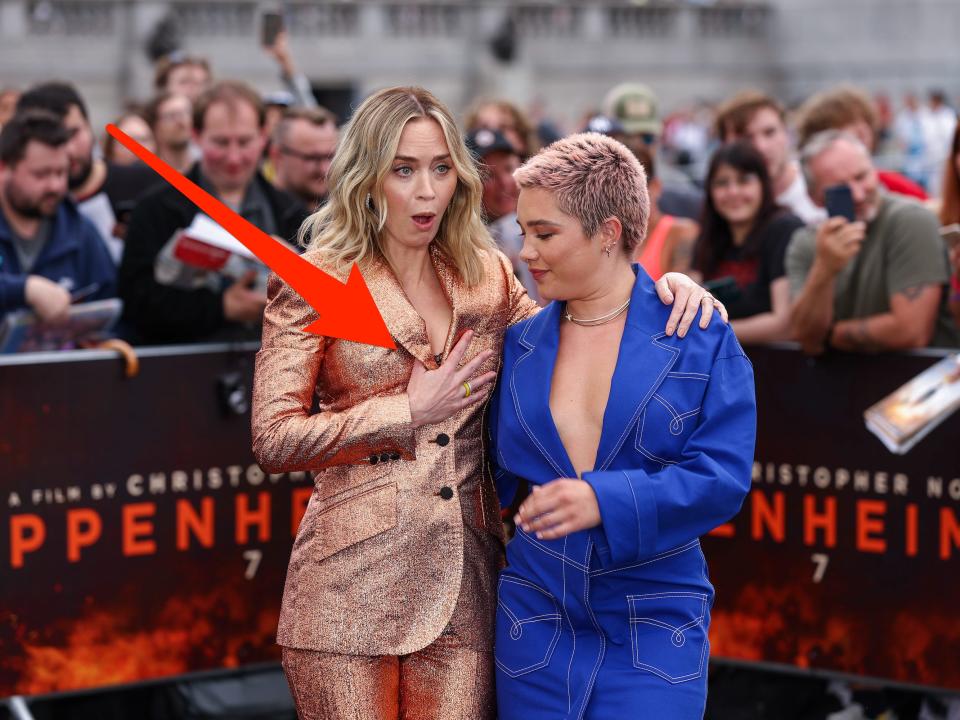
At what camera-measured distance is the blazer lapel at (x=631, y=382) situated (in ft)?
10.1

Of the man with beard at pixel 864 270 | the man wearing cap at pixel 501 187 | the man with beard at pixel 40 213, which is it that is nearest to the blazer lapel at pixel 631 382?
the man with beard at pixel 864 270

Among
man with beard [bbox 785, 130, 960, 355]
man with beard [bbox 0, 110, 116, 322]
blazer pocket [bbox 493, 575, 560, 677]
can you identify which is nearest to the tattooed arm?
man with beard [bbox 785, 130, 960, 355]

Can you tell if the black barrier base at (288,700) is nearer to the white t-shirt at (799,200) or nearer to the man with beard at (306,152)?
the man with beard at (306,152)

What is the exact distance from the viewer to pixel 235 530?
514 cm

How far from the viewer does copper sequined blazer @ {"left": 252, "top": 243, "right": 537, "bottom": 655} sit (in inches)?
127

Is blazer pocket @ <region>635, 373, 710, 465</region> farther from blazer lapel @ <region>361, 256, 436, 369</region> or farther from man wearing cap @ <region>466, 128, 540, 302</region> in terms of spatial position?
man wearing cap @ <region>466, 128, 540, 302</region>

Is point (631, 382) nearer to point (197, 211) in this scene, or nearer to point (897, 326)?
point (897, 326)

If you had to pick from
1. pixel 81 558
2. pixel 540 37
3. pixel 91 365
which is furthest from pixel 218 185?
pixel 540 37

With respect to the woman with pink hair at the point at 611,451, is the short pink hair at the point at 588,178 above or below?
above

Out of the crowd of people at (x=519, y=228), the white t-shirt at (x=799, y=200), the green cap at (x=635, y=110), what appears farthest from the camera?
the green cap at (x=635, y=110)

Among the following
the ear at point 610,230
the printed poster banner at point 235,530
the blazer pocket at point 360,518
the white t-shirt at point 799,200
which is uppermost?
the ear at point 610,230

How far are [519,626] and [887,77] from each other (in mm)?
38901

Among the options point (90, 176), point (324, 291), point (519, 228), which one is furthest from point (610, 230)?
point (90, 176)

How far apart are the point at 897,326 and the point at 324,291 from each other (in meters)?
2.40
